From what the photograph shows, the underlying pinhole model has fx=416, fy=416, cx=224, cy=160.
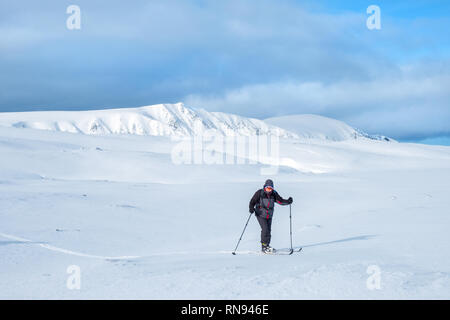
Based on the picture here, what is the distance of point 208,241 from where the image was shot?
1191cm

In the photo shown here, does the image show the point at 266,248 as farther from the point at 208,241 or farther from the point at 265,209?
the point at 208,241

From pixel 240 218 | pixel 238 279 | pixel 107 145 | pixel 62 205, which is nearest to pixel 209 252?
pixel 238 279

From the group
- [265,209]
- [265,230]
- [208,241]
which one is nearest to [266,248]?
[265,230]

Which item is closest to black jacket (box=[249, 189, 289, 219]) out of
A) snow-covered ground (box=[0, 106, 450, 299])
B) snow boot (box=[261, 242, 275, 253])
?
snow boot (box=[261, 242, 275, 253])

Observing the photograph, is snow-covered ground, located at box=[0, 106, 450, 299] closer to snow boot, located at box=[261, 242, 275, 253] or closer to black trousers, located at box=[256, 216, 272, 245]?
snow boot, located at box=[261, 242, 275, 253]

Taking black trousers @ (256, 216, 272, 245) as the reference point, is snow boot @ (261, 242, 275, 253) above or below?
below

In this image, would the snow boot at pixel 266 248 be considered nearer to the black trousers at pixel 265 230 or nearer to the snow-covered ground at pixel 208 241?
the black trousers at pixel 265 230

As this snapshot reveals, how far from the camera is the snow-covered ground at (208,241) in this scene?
6270 millimetres

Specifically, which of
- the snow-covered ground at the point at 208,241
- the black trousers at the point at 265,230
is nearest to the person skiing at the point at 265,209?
the black trousers at the point at 265,230

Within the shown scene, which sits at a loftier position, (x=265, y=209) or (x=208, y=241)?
(x=265, y=209)

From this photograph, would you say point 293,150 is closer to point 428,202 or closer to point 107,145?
point 107,145

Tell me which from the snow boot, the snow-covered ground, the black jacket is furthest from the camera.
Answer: the black jacket

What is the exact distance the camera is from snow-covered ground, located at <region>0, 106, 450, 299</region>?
6.27 metres
